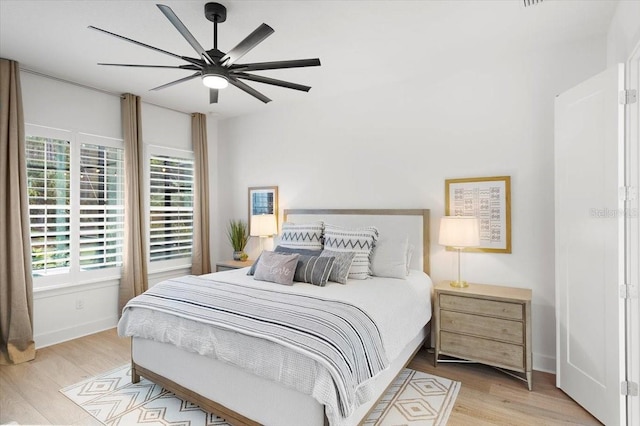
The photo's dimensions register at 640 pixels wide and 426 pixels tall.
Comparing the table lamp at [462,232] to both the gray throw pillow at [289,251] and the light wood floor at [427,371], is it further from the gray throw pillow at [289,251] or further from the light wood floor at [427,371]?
the gray throw pillow at [289,251]

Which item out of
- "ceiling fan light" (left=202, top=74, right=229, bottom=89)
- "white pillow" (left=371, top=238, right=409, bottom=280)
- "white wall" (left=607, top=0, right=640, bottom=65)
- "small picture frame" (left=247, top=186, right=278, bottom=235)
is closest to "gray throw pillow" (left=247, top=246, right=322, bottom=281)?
"white pillow" (left=371, top=238, right=409, bottom=280)

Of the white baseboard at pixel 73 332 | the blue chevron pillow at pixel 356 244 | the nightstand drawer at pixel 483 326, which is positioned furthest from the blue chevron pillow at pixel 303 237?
the white baseboard at pixel 73 332

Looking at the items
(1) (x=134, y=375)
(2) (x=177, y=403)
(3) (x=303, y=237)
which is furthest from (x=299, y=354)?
(3) (x=303, y=237)

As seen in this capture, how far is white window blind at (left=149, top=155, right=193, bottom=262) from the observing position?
459 centimetres

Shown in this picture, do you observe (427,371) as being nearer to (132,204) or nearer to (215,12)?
(215,12)

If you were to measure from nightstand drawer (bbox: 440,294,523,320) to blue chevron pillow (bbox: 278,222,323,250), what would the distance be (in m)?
1.38

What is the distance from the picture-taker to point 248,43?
6.51 feet

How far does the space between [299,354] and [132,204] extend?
10.9 ft

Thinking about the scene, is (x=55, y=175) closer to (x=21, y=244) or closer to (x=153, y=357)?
(x=21, y=244)

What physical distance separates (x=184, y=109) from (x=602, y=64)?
4.71 m

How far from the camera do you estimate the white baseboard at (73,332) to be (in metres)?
3.57

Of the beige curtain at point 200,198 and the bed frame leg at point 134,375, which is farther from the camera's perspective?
the beige curtain at point 200,198

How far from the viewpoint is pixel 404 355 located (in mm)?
2727

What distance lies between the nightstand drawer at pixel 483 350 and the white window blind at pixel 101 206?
3.81m
